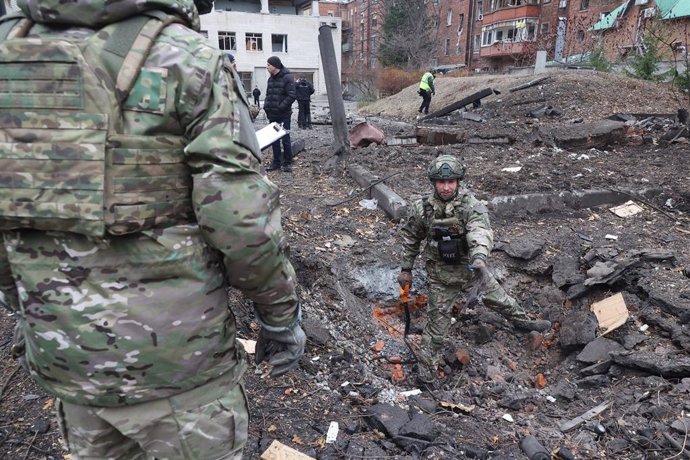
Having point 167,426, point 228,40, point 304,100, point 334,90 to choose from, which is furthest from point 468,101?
point 228,40

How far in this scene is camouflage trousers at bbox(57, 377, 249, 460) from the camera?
148 cm

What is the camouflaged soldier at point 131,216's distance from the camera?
130 cm

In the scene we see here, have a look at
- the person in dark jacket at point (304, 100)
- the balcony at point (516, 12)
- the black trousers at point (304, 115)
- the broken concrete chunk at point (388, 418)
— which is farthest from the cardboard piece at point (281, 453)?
the balcony at point (516, 12)

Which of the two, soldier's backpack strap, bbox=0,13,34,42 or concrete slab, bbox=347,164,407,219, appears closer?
soldier's backpack strap, bbox=0,13,34,42

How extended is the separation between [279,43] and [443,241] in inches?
1580

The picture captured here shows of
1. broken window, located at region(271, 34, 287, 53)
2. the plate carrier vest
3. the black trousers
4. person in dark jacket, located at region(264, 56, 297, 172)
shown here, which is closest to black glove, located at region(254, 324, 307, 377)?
the plate carrier vest

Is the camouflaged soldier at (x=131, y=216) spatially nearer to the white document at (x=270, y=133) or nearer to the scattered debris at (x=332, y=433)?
the scattered debris at (x=332, y=433)

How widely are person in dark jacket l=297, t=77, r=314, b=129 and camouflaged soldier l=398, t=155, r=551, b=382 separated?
36.7 ft

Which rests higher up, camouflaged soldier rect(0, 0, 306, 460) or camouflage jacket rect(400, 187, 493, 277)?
camouflaged soldier rect(0, 0, 306, 460)

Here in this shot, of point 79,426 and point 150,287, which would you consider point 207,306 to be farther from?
point 79,426

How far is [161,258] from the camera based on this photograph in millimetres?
1392

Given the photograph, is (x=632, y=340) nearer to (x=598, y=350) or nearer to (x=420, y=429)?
(x=598, y=350)

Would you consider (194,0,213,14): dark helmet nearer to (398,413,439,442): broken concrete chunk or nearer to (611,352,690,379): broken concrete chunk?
(398,413,439,442): broken concrete chunk

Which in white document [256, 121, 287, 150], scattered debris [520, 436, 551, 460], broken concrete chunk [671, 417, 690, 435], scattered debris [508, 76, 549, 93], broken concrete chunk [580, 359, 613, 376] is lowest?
broken concrete chunk [580, 359, 613, 376]
